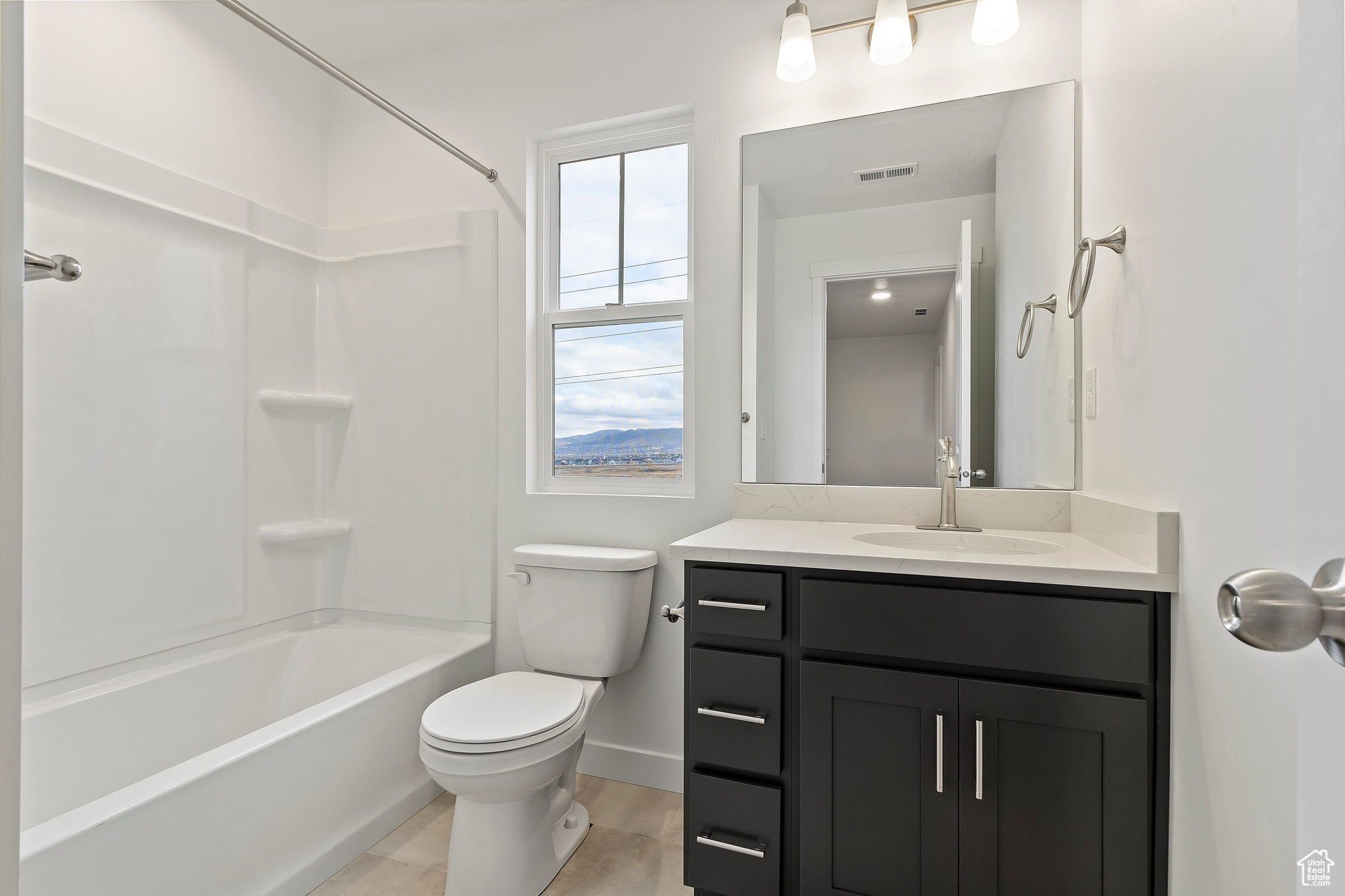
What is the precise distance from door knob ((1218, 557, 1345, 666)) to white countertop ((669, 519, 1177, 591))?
772mm

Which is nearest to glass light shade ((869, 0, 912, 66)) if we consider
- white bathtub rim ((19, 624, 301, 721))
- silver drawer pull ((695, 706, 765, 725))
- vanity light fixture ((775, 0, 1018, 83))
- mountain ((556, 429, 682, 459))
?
vanity light fixture ((775, 0, 1018, 83))

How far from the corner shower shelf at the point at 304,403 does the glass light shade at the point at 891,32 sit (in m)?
2.10

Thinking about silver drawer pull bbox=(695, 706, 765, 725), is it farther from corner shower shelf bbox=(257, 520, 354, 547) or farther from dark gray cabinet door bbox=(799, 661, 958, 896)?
corner shower shelf bbox=(257, 520, 354, 547)

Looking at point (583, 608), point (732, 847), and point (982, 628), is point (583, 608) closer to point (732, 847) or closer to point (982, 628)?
point (732, 847)

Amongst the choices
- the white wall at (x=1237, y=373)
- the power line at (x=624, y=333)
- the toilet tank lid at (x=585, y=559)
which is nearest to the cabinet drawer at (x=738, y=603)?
the toilet tank lid at (x=585, y=559)

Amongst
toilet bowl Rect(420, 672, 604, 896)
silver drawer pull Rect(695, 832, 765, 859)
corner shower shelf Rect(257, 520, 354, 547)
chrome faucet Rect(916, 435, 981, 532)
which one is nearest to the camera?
silver drawer pull Rect(695, 832, 765, 859)

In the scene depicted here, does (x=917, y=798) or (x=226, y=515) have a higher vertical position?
(x=226, y=515)

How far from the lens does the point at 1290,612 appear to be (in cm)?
34

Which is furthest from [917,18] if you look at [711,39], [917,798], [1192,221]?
[917,798]

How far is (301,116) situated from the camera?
7.73 ft

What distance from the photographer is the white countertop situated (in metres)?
1.05

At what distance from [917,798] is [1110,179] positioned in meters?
1.31

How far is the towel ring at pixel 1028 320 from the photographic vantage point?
5.27 ft

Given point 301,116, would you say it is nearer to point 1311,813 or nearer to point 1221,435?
point 1221,435
